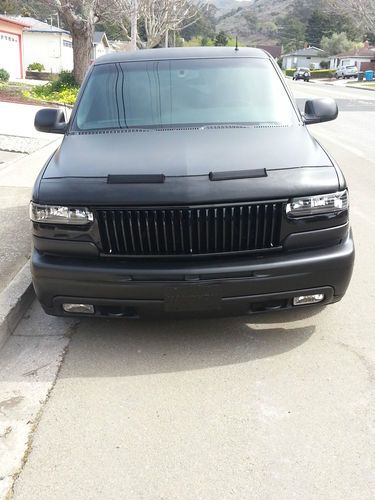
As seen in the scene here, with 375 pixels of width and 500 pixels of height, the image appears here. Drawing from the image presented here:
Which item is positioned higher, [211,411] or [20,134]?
[20,134]

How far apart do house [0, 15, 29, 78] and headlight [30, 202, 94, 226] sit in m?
36.9

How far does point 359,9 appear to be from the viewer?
50.5 m

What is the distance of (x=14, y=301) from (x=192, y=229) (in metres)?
1.70

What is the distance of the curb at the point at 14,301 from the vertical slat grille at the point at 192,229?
1144 millimetres

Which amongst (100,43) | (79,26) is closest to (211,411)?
(79,26)

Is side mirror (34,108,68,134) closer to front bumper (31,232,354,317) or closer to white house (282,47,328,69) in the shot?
front bumper (31,232,354,317)

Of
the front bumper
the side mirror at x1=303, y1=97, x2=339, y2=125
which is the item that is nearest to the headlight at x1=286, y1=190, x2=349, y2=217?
the front bumper

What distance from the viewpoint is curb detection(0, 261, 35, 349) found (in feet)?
12.9

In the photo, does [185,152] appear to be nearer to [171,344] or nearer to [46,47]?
[171,344]

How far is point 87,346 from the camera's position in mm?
3773

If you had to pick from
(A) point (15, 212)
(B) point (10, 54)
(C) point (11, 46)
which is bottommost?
(A) point (15, 212)

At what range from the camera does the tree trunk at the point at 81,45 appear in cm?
2038

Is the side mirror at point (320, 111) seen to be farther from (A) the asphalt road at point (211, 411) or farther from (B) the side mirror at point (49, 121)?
(B) the side mirror at point (49, 121)

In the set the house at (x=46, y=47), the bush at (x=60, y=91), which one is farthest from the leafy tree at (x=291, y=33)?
the bush at (x=60, y=91)
